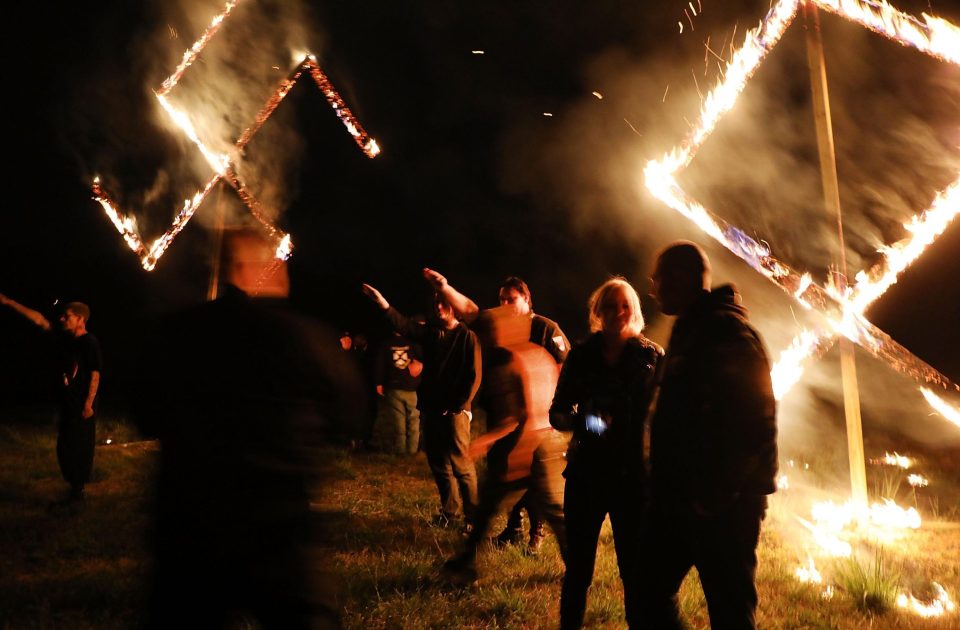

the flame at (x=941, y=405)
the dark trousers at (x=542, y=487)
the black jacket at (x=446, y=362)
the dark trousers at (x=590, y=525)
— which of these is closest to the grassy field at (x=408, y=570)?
the dark trousers at (x=542, y=487)

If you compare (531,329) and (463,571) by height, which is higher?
(531,329)

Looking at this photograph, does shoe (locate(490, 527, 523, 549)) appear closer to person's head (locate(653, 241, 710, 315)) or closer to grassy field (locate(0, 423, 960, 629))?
grassy field (locate(0, 423, 960, 629))

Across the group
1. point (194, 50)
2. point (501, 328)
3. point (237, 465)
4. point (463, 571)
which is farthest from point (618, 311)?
point (194, 50)

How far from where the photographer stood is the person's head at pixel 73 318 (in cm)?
615

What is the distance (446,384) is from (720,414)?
10.2 feet

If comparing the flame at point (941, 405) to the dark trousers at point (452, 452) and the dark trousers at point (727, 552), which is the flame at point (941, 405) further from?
the dark trousers at point (727, 552)

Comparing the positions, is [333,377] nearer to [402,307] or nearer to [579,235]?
→ [579,235]

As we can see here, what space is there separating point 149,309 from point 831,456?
16575mm

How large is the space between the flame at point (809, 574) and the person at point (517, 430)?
6.53 ft

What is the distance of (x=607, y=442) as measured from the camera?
3105 millimetres

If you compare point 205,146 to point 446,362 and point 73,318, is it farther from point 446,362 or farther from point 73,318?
point 446,362

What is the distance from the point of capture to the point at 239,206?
32.3ft

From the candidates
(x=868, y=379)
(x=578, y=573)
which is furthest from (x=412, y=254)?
(x=578, y=573)

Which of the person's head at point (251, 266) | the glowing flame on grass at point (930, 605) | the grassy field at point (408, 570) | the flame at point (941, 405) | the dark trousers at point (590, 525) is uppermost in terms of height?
the flame at point (941, 405)
